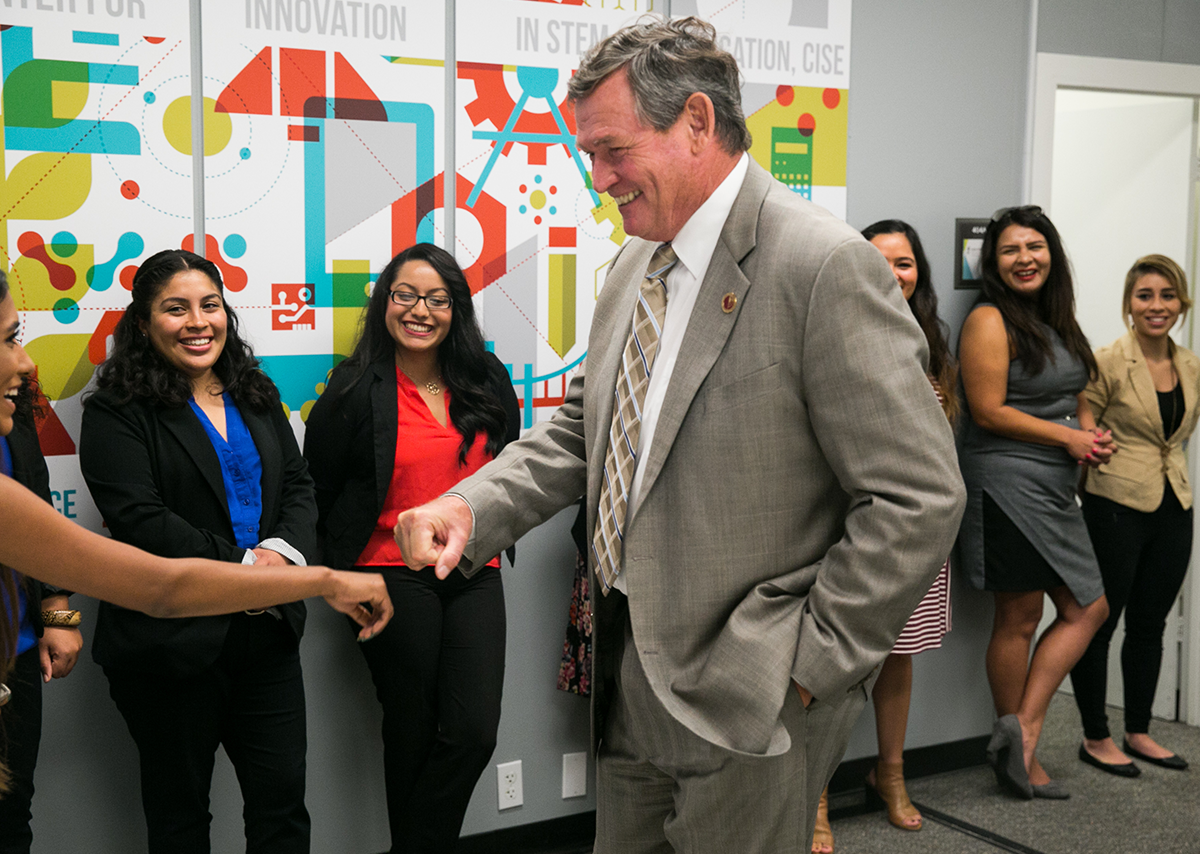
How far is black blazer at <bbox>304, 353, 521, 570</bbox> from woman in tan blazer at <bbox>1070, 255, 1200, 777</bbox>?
8.13ft

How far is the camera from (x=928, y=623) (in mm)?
3369

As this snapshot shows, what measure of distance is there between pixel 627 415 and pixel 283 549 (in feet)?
3.74

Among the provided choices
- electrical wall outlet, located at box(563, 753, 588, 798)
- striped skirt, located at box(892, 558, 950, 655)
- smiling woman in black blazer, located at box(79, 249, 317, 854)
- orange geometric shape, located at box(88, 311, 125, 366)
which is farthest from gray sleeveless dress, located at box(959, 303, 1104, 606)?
orange geometric shape, located at box(88, 311, 125, 366)

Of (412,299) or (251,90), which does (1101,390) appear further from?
(251,90)

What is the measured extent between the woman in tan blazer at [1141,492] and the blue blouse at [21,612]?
3292 mm

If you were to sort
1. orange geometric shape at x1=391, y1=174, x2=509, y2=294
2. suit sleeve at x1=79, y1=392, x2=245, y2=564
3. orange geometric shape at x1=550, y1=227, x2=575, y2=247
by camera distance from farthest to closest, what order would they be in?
orange geometric shape at x1=550, y1=227, x2=575, y2=247
orange geometric shape at x1=391, y1=174, x2=509, y2=294
suit sleeve at x1=79, y1=392, x2=245, y2=564

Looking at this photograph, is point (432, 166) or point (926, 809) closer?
point (432, 166)

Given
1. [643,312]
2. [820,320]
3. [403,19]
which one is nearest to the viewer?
[820,320]

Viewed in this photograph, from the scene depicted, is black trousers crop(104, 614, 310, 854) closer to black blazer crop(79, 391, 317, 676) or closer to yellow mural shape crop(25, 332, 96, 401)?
black blazer crop(79, 391, 317, 676)

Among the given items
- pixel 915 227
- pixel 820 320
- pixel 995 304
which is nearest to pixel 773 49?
pixel 915 227

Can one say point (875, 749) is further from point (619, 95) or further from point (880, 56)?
point (619, 95)

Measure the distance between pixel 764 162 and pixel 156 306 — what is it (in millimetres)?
1870

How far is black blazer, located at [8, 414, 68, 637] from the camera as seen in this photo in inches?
87.6

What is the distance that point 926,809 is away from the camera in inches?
138
